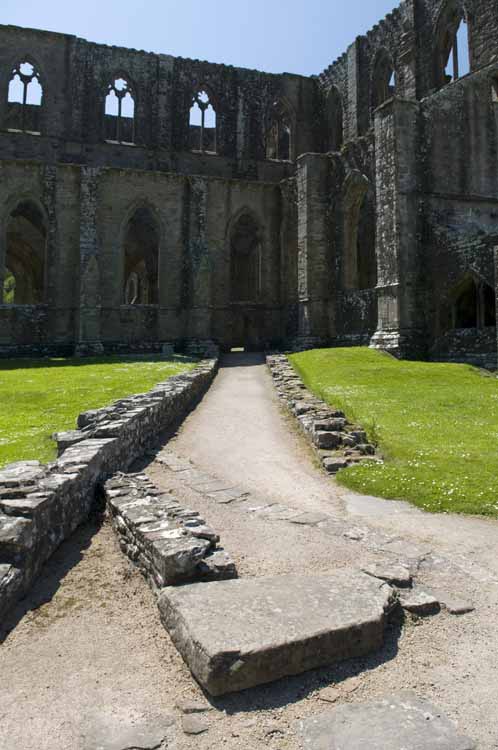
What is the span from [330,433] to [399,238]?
49.9ft

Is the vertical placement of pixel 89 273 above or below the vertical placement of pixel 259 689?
above

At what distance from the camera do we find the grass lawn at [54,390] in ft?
29.7

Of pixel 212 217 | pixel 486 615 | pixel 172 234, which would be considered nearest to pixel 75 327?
pixel 172 234

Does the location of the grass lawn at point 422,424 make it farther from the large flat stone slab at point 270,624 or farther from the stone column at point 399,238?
the large flat stone slab at point 270,624

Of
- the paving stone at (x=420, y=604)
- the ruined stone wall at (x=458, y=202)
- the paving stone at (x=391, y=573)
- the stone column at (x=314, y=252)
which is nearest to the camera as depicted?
the paving stone at (x=420, y=604)

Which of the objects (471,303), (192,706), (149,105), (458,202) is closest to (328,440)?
(192,706)

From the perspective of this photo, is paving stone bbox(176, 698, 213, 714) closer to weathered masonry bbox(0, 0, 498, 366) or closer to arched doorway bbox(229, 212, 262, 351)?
weathered masonry bbox(0, 0, 498, 366)

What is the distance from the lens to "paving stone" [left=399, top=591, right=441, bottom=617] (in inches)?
164

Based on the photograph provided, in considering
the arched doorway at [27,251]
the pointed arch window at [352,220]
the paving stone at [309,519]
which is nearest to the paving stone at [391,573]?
the paving stone at [309,519]

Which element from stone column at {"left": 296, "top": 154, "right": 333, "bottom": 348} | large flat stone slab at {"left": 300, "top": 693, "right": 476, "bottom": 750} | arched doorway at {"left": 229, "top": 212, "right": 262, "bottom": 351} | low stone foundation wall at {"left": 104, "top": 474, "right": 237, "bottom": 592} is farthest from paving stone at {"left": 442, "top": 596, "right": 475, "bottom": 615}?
arched doorway at {"left": 229, "top": 212, "right": 262, "bottom": 351}

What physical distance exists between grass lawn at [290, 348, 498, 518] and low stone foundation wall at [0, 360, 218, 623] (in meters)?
3.35

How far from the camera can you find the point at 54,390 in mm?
14742

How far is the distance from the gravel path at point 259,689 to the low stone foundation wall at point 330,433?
1492 mm

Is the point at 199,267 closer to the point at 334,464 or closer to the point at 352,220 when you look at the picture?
the point at 352,220
